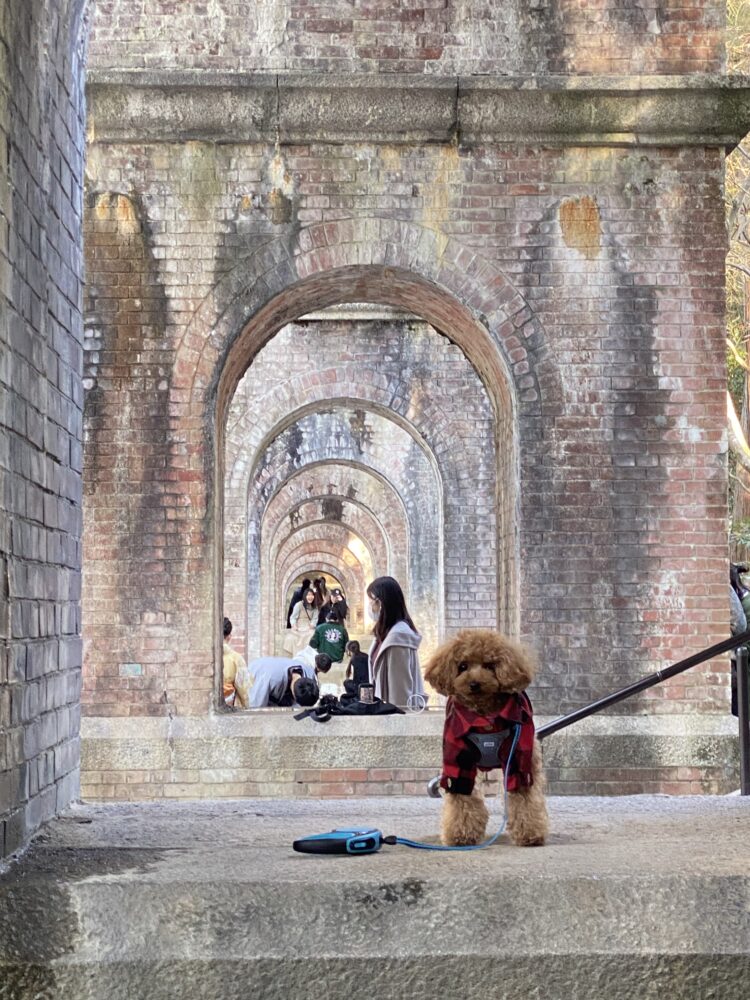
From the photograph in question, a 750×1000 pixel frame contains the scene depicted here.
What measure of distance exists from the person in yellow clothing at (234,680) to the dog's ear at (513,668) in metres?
6.02

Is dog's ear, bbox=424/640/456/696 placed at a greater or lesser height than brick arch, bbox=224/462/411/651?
lesser

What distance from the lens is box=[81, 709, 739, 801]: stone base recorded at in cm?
841

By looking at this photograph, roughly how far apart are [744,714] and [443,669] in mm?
2989

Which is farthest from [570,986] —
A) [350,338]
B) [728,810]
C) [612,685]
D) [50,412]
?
[350,338]

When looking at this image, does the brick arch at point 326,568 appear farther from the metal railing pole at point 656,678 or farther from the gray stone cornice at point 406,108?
the metal railing pole at point 656,678

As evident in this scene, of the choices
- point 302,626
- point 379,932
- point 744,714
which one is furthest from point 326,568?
point 379,932

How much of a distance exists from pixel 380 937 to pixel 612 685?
4927 mm

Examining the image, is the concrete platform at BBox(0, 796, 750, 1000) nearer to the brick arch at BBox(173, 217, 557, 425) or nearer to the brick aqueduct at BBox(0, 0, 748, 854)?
the brick aqueduct at BBox(0, 0, 748, 854)

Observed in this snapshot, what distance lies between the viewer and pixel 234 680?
10.4m

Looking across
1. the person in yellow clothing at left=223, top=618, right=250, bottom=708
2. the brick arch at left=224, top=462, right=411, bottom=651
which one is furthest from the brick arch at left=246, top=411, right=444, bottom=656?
the person in yellow clothing at left=223, top=618, right=250, bottom=708

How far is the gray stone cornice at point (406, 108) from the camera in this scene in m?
8.37

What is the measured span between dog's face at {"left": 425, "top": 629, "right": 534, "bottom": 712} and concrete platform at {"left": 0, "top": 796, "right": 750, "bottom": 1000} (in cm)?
61

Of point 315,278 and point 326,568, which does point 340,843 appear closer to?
point 315,278

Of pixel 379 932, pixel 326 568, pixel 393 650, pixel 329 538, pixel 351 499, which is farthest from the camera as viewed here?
pixel 326 568
